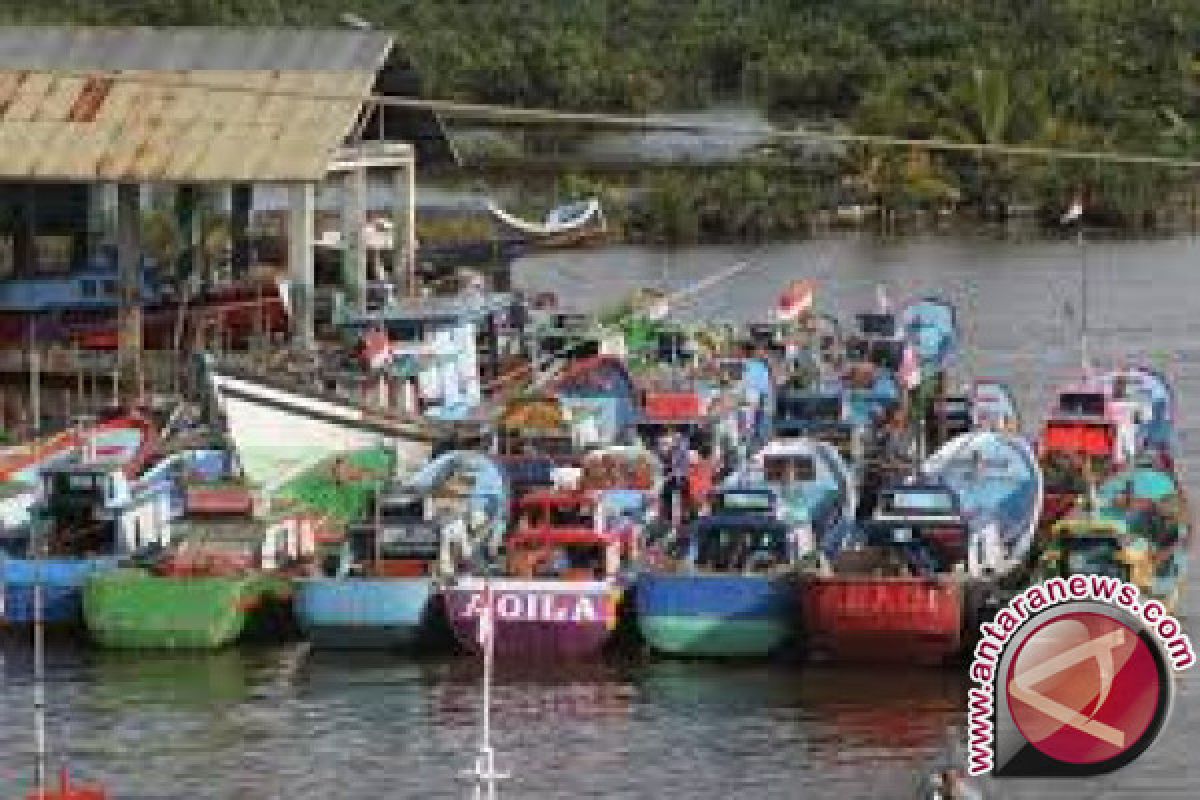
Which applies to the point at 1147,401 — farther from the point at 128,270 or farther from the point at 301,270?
the point at 128,270

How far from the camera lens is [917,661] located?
33719 millimetres

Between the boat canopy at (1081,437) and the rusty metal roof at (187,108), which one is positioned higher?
the rusty metal roof at (187,108)

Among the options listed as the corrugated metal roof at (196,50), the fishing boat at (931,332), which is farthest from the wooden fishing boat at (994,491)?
the corrugated metal roof at (196,50)

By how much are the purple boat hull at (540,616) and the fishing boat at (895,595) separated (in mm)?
2144

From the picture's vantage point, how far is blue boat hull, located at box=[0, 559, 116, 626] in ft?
118

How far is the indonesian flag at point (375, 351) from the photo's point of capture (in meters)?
43.4

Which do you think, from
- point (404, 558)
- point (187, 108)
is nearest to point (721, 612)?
point (404, 558)

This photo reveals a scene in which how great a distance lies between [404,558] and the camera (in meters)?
35.4

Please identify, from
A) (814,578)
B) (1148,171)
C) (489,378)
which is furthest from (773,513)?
(1148,171)

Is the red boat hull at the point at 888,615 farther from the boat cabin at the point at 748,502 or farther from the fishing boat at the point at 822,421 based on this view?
the fishing boat at the point at 822,421

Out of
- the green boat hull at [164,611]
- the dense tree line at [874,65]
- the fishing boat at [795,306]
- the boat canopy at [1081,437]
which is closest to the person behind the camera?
the green boat hull at [164,611]

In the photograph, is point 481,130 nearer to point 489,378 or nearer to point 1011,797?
point 489,378

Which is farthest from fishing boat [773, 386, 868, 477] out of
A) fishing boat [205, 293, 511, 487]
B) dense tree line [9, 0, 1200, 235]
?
dense tree line [9, 0, 1200, 235]

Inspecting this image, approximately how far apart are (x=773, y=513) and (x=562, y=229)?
22816 mm
